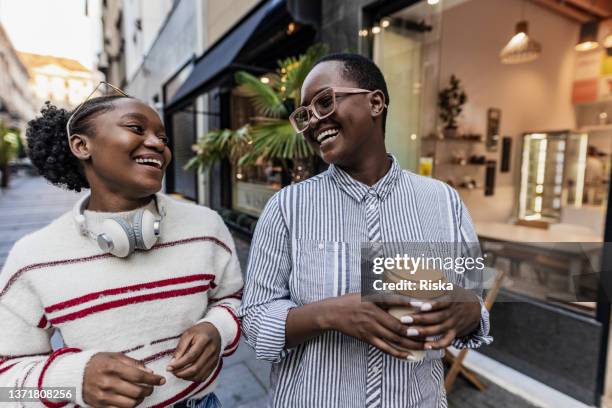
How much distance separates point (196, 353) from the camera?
1005mm

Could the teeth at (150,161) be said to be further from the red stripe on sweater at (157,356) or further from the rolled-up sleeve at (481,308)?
the rolled-up sleeve at (481,308)

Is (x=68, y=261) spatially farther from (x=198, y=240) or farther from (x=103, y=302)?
(x=198, y=240)

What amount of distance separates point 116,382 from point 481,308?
1020 mm

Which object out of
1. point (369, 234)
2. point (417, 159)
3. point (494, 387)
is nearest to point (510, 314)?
point (494, 387)

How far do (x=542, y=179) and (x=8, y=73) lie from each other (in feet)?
174

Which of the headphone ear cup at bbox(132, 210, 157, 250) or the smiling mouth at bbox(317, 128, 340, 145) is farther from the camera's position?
the smiling mouth at bbox(317, 128, 340, 145)

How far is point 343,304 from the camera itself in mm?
911

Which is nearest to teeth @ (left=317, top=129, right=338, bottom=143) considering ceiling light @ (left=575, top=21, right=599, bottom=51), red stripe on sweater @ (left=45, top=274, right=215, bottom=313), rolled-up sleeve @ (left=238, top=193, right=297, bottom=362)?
rolled-up sleeve @ (left=238, top=193, right=297, bottom=362)

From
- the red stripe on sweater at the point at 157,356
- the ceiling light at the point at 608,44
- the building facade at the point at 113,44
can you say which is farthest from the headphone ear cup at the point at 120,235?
the building facade at the point at 113,44

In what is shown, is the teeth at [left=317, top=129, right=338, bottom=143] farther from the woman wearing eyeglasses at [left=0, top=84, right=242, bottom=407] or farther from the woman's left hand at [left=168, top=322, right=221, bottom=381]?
the woman's left hand at [left=168, top=322, right=221, bottom=381]

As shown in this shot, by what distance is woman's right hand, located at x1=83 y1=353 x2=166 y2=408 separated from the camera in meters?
0.87

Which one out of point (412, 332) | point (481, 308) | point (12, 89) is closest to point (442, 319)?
point (412, 332)

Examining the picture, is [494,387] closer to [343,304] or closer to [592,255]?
[592,255]

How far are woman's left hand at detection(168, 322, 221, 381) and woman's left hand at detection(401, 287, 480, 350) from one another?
593 mm
